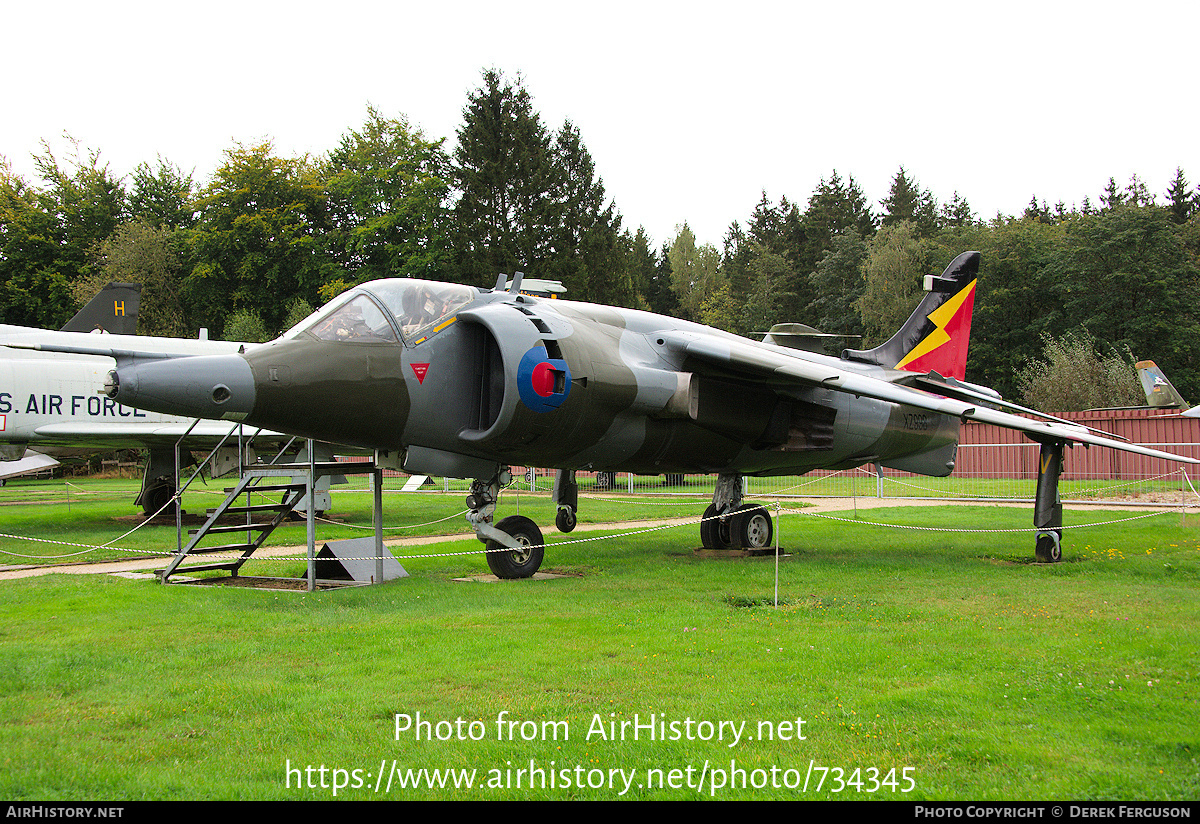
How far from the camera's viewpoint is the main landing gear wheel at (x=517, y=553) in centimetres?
1022

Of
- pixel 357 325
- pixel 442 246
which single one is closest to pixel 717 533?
pixel 357 325

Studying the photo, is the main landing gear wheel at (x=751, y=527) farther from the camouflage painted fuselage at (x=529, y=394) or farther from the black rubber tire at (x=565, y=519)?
the black rubber tire at (x=565, y=519)

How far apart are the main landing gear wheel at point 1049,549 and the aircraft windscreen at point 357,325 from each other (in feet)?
29.6

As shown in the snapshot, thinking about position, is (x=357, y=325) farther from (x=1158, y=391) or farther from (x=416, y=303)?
(x=1158, y=391)

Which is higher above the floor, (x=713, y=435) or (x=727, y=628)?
(x=713, y=435)

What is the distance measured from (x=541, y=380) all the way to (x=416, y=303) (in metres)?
1.75

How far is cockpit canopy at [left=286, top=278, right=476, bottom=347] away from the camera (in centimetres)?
912

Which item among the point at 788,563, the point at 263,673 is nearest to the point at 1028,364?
the point at 788,563

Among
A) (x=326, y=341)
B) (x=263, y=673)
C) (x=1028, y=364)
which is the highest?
(x=1028, y=364)

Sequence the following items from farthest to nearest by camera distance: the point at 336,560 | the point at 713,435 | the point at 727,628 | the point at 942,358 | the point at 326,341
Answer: the point at 942,358
the point at 713,435
the point at 336,560
the point at 326,341
the point at 727,628

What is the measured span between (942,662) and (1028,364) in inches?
1901

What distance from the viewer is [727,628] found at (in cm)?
729

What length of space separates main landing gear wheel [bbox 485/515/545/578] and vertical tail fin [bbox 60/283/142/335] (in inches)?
640
